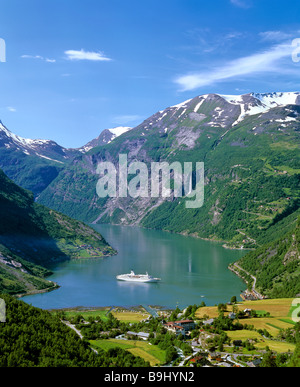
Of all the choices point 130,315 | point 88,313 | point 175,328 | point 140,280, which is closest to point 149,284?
point 140,280

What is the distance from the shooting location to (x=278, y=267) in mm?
74625

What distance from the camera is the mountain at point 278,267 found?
2584 inches

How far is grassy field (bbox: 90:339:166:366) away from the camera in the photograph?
35.9m

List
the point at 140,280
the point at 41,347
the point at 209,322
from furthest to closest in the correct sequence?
1. the point at 140,280
2. the point at 209,322
3. the point at 41,347

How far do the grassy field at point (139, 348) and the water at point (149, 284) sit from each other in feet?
63.8

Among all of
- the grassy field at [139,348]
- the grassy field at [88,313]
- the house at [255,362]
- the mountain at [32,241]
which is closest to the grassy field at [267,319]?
the house at [255,362]

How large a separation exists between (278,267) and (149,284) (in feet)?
75.5

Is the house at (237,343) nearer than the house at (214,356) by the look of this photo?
No

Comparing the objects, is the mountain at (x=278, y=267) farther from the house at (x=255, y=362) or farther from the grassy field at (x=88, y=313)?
the house at (x=255, y=362)

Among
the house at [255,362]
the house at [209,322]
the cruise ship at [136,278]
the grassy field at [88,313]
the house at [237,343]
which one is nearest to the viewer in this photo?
the house at [255,362]

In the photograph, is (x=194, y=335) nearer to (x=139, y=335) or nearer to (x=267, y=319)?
(x=139, y=335)

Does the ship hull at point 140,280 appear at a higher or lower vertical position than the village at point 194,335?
lower

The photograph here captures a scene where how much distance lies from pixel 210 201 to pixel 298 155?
1531 inches
